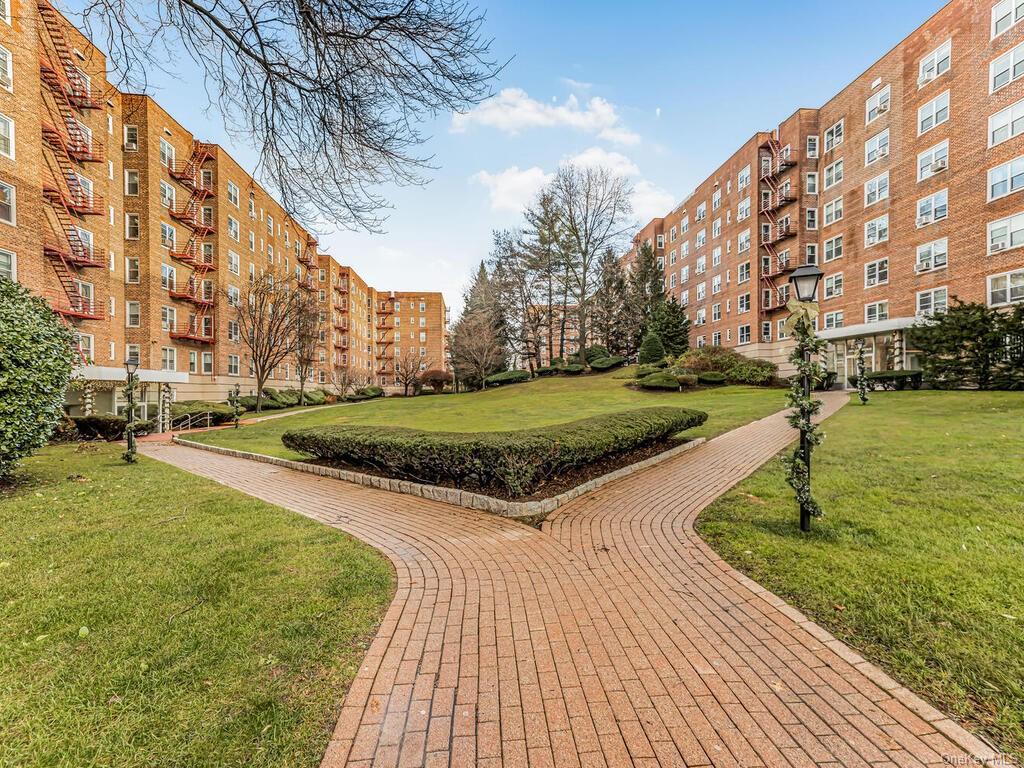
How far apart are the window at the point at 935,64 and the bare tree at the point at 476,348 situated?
3051cm

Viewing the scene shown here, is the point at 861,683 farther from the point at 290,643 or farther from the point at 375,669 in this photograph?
the point at 290,643

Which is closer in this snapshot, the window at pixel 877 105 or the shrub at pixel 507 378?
the window at pixel 877 105

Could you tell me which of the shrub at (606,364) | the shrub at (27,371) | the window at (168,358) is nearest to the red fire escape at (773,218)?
the shrub at (606,364)

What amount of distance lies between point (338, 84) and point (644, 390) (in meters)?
23.7

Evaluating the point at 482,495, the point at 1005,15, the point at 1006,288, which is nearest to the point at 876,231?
the point at 1006,288

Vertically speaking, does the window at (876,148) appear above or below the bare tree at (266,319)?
above

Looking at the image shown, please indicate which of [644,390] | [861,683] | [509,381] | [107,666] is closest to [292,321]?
[509,381]

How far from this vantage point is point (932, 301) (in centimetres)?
2267

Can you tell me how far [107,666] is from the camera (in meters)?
2.64

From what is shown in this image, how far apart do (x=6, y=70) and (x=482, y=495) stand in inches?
973

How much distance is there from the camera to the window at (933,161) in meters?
22.1

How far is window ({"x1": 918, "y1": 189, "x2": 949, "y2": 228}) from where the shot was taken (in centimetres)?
2211

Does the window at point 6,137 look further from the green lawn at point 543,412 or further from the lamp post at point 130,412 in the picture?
the lamp post at point 130,412

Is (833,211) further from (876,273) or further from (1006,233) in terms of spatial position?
(1006,233)
